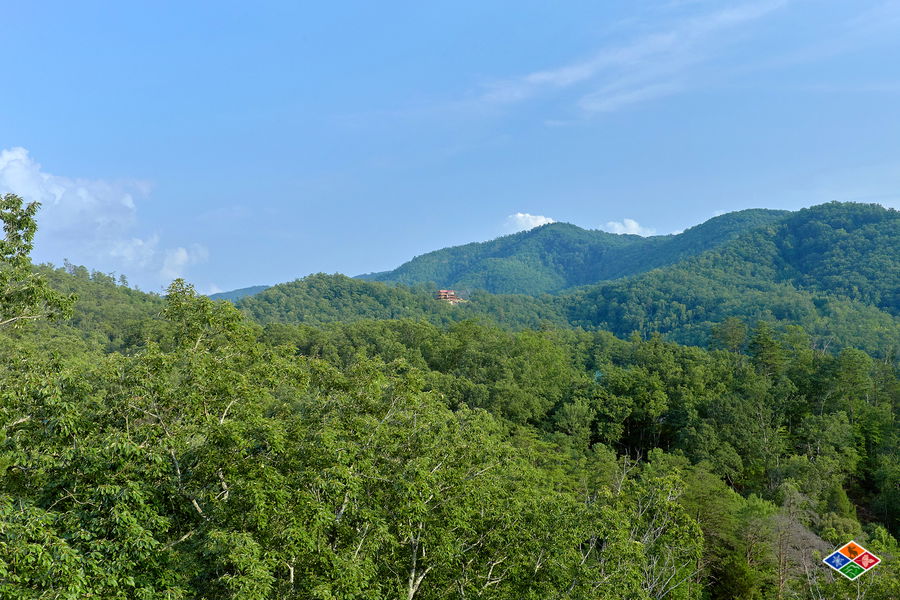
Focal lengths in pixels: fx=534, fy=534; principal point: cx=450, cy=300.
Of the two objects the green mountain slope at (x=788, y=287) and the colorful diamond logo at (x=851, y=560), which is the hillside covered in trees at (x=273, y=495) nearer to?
the colorful diamond logo at (x=851, y=560)

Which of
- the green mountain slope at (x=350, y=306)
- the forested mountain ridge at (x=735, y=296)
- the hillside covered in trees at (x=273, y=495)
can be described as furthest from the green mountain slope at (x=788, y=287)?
the hillside covered in trees at (x=273, y=495)

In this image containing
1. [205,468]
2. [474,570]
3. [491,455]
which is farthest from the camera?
[491,455]

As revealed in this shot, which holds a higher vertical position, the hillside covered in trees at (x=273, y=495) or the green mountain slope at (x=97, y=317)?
the green mountain slope at (x=97, y=317)

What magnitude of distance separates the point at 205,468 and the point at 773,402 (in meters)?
39.8

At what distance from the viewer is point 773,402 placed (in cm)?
3747

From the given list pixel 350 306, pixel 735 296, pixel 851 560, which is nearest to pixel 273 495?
pixel 851 560

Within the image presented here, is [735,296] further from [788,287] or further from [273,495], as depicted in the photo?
[273,495]

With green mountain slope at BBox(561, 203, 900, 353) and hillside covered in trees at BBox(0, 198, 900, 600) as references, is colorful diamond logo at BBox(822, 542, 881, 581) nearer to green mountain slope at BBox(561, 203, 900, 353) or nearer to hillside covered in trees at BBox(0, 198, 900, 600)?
hillside covered in trees at BBox(0, 198, 900, 600)

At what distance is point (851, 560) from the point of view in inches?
356

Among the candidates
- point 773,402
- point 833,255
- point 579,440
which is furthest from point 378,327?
point 833,255

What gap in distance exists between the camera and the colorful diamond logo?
9.03 m

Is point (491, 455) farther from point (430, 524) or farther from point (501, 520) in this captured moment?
point (430, 524)

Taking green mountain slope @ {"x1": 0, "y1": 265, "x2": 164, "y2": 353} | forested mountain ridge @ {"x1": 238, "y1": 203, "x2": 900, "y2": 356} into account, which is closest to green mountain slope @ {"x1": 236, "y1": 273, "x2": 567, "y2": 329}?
forested mountain ridge @ {"x1": 238, "y1": 203, "x2": 900, "y2": 356}

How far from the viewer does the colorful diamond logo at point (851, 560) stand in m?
9.03
